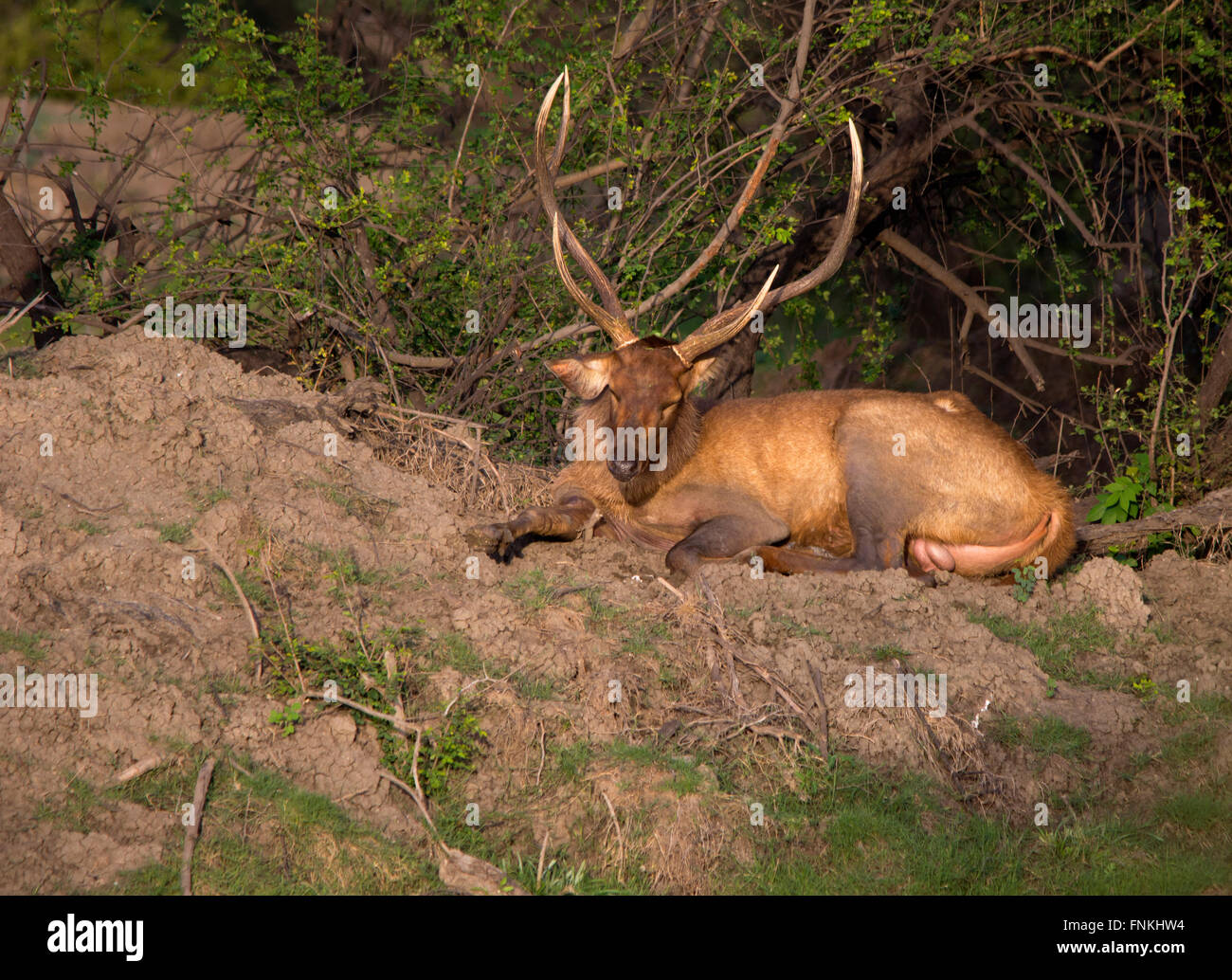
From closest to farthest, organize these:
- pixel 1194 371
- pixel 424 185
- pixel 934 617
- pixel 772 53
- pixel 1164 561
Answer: pixel 934 617
pixel 1164 561
pixel 424 185
pixel 772 53
pixel 1194 371

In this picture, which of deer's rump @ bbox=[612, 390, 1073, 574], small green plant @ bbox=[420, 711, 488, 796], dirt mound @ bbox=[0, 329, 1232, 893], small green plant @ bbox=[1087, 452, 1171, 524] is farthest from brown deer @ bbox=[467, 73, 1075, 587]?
small green plant @ bbox=[420, 711, 488, 796]

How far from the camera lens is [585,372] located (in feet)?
21.4

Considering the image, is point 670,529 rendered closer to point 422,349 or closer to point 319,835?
point 422,349

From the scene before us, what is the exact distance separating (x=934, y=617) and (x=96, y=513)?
3.70 meters

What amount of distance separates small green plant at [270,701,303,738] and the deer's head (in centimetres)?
236

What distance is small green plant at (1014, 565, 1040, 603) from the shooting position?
5809 mm

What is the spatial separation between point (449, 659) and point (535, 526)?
4.95ft

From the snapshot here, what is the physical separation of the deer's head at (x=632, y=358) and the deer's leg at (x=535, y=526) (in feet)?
1.03

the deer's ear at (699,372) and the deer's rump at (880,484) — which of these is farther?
the deer's ear at (699,372)

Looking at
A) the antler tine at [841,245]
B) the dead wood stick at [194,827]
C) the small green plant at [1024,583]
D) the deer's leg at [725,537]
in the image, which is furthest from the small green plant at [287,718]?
the antler tine at [841,245]

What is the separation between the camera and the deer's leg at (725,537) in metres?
6.19

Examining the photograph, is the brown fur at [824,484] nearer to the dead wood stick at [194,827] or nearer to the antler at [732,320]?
the antler at [732,320]

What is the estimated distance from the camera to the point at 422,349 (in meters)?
7.90
